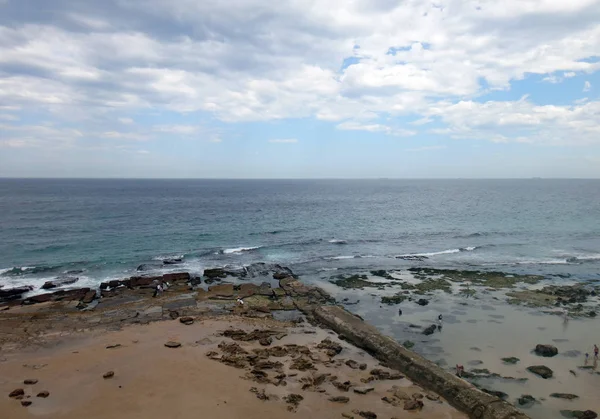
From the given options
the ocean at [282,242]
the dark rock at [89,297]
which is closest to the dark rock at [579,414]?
the ocean at [282,242]

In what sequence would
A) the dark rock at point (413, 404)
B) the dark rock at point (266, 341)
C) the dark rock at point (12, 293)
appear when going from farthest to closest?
the dark rock at point (12, 293)
the dark rock at point (266, 341)
the dark rock at point (413, 404)

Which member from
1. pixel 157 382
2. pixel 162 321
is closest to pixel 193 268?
pixel 162 321

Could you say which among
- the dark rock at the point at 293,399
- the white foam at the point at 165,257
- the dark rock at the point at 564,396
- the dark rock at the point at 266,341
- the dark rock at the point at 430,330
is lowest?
the dark rock at the point at 564,396

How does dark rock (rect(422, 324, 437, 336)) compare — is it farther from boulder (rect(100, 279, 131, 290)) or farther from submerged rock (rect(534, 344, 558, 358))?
boulder (rect(100, 279, 131, 290))

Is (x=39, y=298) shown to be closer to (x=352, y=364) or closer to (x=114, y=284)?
(x=114, y=284)

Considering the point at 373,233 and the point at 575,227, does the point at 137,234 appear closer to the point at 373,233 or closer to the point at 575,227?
the point at 373,233

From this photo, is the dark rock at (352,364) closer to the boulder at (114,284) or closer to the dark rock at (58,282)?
the boulder at (114,284)

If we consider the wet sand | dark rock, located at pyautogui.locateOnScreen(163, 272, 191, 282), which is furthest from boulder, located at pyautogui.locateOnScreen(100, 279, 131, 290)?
the wet sand
